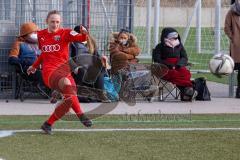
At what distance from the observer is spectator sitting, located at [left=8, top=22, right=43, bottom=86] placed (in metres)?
13.5

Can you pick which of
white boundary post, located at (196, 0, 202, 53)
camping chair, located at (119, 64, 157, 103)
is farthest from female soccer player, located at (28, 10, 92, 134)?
white boundary post, located at (196, 0, 202, 53)

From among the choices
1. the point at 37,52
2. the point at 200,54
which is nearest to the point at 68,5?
the point at 37,52

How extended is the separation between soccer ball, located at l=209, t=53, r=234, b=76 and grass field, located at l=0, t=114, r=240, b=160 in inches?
115

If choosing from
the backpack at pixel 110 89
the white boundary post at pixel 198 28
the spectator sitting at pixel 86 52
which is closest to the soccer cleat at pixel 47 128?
the spectator sitting at pixel 86 52

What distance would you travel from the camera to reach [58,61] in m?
10.3

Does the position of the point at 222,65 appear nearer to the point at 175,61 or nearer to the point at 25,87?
the point at 175,61

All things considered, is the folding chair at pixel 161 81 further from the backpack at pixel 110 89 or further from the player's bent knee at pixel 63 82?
the player's bent knee at pixel 63 82

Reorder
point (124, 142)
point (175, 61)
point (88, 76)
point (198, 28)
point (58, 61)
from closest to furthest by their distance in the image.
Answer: point (124, 142) < point (58, 61) < point (88, 76) < point (175, 61) < point (198, 28)

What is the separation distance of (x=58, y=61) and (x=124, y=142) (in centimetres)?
165

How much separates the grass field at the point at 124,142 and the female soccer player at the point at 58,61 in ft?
1.06

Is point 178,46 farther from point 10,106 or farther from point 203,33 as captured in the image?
point 203,33

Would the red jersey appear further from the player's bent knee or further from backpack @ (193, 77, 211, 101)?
backpack @ (193, 77, 211, 101)

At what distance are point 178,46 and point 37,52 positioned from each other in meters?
2.71

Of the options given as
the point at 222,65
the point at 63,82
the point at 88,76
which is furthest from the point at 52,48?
the point at 222,65
